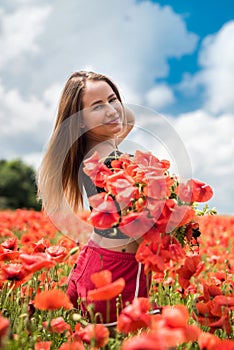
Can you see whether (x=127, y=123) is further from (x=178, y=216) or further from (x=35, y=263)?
(x=35, y=263)

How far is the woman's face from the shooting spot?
87.2 inches

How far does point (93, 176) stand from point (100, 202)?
0.13 metres

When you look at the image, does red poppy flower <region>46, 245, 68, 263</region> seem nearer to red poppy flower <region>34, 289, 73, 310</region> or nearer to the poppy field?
the poppy field

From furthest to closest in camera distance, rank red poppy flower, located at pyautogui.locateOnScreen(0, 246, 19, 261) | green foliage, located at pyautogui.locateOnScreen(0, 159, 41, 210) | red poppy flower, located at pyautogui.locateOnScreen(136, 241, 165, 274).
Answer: green foliage, located at pyautogui.locateOnScreen(0, 159, 41, 210)
red poppy flower, located at pyautogui.locateOnScreen(0, 246, 19, 261)
red poppy flower, located at pyautogui.locateOnScreen(136, 241, 165, 274)

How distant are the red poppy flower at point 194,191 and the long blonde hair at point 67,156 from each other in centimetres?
76

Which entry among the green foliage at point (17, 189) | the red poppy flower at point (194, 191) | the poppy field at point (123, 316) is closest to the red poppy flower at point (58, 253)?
the poppy field at point (123, 316)

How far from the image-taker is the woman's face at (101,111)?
2215mm

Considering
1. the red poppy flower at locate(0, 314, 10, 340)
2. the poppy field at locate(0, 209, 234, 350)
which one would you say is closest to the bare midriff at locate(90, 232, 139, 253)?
the poppy field at locate(0, 209, 234, 350)

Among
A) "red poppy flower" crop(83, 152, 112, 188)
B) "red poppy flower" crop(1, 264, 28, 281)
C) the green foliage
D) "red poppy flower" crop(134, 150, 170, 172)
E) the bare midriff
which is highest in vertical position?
the green foliage

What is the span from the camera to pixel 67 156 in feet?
7.82

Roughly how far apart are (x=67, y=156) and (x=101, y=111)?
0.31 metres

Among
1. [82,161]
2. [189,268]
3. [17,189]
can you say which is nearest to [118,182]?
[189,268]

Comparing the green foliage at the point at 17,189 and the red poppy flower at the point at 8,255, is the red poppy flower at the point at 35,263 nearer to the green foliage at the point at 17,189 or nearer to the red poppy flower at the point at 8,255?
the red poppy flower at the point at 8,255

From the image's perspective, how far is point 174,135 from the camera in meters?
1.82
